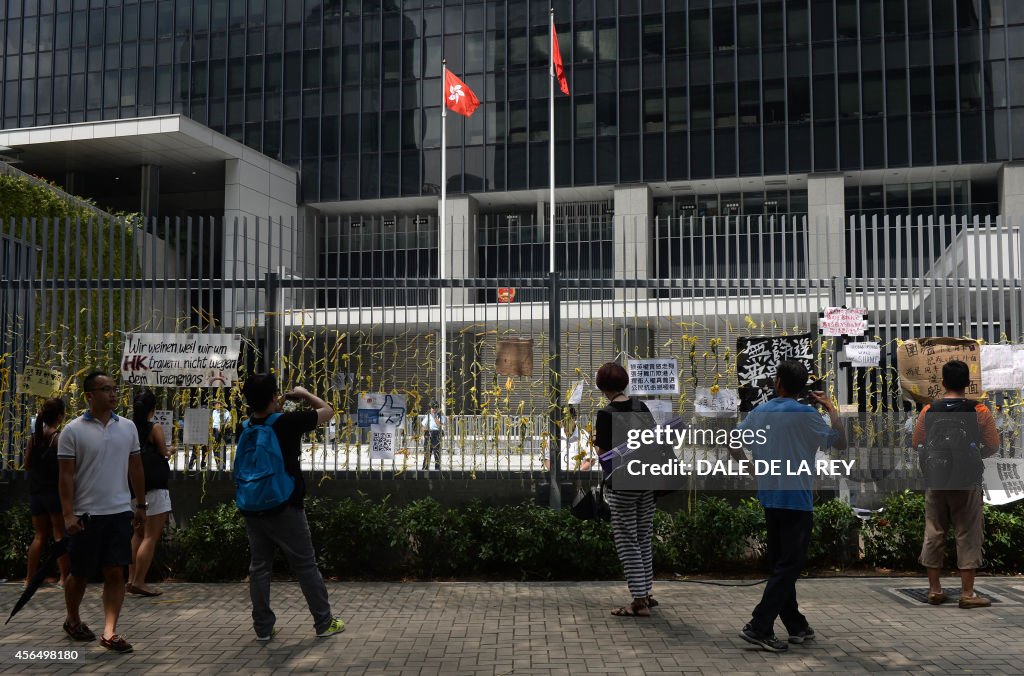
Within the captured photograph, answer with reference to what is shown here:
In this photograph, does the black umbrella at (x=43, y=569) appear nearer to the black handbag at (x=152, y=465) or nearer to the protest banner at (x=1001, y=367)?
the black handbag at (x=152, y=465)

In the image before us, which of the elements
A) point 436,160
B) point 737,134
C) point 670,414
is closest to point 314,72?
point 436,160

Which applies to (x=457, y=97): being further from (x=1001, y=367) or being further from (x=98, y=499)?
(x=98, y=499)

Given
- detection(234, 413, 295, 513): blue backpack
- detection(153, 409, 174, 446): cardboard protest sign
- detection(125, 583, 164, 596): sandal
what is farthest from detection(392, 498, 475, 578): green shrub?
detection(153, 409, 174, 446): cardboard protest sign

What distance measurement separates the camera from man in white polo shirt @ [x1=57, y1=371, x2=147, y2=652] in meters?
5.65

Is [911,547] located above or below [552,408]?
below

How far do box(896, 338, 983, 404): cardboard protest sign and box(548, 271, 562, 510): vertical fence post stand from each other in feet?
10.4

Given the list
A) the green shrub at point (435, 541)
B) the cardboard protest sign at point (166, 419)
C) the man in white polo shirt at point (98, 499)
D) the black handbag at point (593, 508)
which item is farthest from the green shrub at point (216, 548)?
the black handbag at point (593, 508)

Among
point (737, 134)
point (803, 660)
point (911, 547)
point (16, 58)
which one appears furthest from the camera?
point (16, 58)

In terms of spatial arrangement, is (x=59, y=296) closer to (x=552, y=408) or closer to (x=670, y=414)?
(x=552, y=408)

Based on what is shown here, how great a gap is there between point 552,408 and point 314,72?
3103 cm

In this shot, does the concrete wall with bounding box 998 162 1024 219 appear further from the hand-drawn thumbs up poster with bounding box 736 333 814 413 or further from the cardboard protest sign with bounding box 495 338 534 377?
the cardboard protest sign with bounding box 495 338 534 377

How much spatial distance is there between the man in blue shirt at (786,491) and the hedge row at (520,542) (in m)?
2.09

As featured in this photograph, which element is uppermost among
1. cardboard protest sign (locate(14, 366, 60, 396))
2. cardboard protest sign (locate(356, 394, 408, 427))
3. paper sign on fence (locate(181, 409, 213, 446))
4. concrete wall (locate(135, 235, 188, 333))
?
concrete wall (locate(135, 235, 188, 333))

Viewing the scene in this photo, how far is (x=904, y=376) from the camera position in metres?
8.48
